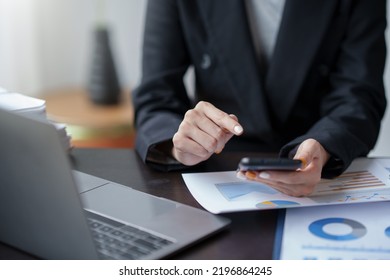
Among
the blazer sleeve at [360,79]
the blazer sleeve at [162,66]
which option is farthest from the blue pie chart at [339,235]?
the blazer sleeve at [162,66]

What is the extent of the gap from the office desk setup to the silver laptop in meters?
0.01

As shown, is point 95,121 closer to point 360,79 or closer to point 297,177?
point 360,79

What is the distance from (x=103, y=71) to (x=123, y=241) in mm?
1429

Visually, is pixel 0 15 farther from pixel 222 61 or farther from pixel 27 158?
pixel 27 158

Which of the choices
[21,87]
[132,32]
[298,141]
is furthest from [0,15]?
[298,141]

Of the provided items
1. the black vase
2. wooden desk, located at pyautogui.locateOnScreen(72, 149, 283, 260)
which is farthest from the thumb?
the black vase

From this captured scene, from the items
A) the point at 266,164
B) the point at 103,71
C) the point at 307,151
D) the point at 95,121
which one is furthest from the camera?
the point at 103,71

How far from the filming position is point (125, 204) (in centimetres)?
68

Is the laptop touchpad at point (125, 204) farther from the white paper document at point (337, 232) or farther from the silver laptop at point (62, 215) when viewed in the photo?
the white paper document at point (337, 232)

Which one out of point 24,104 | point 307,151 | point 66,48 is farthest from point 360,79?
point 66,48

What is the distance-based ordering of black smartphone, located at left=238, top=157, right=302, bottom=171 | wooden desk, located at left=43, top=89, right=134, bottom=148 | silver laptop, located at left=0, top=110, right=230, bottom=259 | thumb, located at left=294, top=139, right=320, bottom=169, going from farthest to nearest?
wooden desk, located at left=43, top=89, right=134, bottom=148, thumb, located at left=294, top=139, right=320, bottom=169, black smartphone, located at left=238, top=157, right=302, bottom=171, silver laptop, located at left=0, top=110, right=230, bottom=259

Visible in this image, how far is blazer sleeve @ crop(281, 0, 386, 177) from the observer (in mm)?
913

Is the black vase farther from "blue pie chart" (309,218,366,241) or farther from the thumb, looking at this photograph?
"blue pie chart" (309,218,366,241)

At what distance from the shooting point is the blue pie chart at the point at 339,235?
61cm
